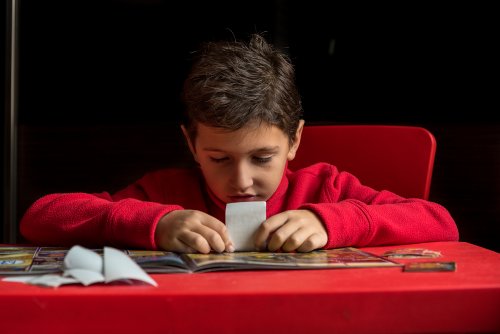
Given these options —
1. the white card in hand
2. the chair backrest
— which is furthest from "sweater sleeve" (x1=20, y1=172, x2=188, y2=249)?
the chair backrest

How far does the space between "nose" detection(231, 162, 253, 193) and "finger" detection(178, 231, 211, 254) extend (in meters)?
0.28

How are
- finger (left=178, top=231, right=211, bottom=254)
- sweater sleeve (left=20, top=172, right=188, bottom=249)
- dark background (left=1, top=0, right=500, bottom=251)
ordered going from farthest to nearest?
dark background (left=1, top=0, right=500, bottom=251) < sweater sleeve (left=20, top=172, right=188, bottom=249) < finger (left=178, top=231, right=211, bottom=254)

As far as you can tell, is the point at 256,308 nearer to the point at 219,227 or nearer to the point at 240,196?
the point at 219,227

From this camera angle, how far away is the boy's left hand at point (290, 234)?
1.11m

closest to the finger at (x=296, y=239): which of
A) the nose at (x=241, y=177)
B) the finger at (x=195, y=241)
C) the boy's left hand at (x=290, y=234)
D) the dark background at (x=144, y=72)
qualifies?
the boy's left hand at (x=290, y=234)

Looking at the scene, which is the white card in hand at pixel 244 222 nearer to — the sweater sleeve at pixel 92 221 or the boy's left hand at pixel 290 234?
the boy's left hand at pixel 290 234

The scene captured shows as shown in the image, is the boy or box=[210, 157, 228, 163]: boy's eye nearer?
the boy

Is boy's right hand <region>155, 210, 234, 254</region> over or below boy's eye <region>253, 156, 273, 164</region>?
below

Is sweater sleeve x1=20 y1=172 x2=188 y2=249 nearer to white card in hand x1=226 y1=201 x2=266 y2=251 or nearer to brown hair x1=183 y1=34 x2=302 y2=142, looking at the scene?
white card in hand x1=226 y1=201 x2=266 y2=251

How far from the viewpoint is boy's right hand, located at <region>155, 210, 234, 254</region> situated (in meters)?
1.08

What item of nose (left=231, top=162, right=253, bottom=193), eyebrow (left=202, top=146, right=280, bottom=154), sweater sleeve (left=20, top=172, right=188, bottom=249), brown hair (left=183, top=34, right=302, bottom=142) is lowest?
sweater sleeve (left=20, top=172, right=188, bottom=249)

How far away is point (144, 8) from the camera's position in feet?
8.20

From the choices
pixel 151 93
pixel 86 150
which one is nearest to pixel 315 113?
pixel 151 93

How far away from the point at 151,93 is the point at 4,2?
594mm
